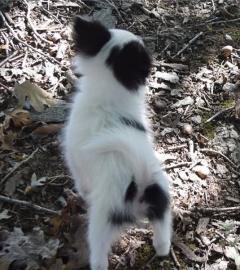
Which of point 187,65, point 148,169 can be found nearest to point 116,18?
point 187,65

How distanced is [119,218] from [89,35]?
91 cm

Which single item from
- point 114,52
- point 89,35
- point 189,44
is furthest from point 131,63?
point 189,44

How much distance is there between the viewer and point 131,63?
2426 millimetres

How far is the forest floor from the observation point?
279 cm

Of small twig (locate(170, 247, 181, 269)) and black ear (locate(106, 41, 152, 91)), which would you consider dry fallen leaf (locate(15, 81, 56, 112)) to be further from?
small twig (locate(170, 247, 181, 269))

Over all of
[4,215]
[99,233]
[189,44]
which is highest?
[99,233]

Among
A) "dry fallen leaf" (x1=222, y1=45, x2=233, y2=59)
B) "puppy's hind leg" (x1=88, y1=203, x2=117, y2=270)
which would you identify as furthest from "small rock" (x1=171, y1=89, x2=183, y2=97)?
"puppy's hind leg" (x1=88, y1=203, x2=117, y2=270)

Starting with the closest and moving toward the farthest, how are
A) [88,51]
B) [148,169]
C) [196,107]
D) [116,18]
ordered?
[148,169] < [88,51] < [196,107] < [116,18]

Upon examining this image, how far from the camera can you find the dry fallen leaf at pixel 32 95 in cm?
341

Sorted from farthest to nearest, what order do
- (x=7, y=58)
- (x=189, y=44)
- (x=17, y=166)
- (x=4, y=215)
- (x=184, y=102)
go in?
(x=189, y=44) < (x=7, y=58) < (x=184, y=102) < (x=17, y=166) < (x=4, y=215)

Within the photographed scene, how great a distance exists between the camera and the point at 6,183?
3043 mm

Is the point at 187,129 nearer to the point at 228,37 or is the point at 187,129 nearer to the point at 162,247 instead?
the point at 162,247

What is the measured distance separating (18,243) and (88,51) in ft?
3.73

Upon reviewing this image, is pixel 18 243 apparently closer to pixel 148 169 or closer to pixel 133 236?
pixel 133 236
